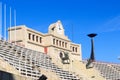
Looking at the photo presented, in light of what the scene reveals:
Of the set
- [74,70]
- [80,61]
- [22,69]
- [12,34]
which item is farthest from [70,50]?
[22,69]

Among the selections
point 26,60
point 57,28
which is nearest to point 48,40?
point 57,28

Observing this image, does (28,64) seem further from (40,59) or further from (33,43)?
(33,43)

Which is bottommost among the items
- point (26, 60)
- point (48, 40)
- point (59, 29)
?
point (26, 60)

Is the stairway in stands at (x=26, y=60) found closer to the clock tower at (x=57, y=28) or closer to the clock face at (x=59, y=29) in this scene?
the clock tower at (x=57, y=28)

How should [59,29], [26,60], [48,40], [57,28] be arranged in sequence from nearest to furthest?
[26,60], [48,40], [57,28], [59,29]

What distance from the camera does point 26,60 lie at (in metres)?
39.1

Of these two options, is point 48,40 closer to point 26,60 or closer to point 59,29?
point 59,29

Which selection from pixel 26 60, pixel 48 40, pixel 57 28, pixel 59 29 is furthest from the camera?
pixel 59 29

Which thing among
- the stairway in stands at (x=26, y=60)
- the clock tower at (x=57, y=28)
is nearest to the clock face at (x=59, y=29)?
the clock tower at (x=57, y=28)

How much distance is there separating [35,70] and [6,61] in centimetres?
557

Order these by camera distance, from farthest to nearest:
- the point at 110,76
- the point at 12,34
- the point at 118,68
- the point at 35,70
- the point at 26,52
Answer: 1. the point at 118,68
2. the point at 110,76
3. the point at 12,34
4. the point at 26,52
5. the point at 35,70

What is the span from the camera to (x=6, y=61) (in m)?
31.7

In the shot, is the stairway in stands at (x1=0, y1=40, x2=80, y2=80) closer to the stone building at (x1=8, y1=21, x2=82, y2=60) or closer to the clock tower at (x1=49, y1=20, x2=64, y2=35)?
the stone building at (x1=8, y1=21, x2=82, y2=60)

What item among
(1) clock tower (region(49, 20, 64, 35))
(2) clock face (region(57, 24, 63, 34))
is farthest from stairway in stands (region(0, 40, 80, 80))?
(2) clock face (region(57, 24, 63, 34))
